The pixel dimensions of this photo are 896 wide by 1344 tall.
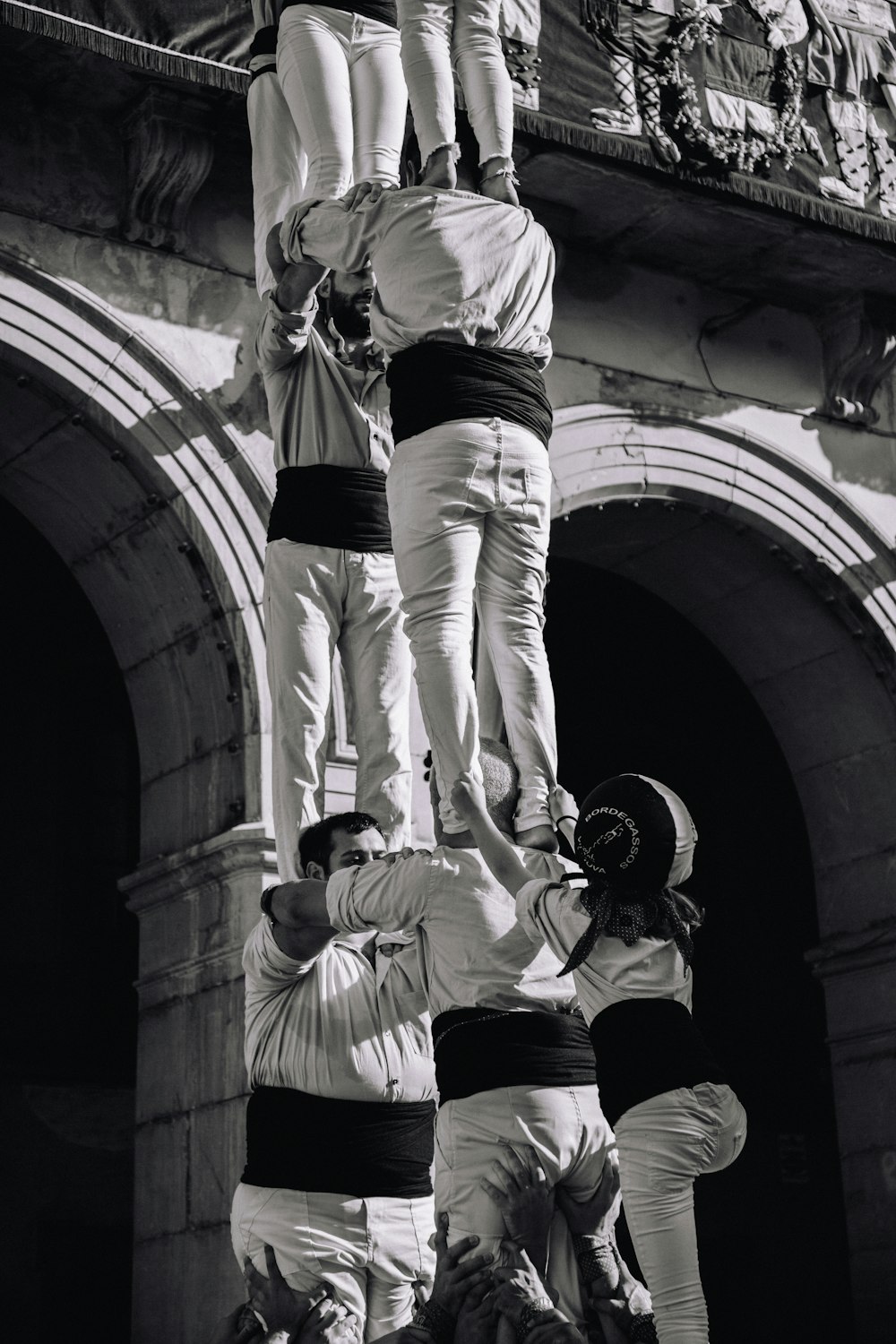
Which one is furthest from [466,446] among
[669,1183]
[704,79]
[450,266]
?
[704,79]

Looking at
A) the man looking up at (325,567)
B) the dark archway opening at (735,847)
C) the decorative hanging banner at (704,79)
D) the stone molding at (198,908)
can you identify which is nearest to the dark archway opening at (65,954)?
the stone molding at (198,908)

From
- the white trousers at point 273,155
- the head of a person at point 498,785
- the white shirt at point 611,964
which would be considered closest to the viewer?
the white shirt at point 611,964

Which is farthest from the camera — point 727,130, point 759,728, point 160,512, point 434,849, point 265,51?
point 759,728

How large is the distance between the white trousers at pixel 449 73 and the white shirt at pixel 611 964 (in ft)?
7.95

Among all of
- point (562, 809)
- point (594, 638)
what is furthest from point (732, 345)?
point (562, 809)

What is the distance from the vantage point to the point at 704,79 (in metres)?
9.62

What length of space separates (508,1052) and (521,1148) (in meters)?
0.22

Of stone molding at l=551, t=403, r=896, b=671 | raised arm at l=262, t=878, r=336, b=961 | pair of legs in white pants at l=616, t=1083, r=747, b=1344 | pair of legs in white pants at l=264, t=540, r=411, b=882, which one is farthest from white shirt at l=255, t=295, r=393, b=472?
stone molding at l=551, t=403, r=896, b=671

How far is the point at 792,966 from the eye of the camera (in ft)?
40.8

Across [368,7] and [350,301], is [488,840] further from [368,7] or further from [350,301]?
[368,7]

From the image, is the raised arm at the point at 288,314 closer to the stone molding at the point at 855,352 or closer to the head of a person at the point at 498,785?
the head of a person at the point at 498,785

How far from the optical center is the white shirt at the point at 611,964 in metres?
4.21

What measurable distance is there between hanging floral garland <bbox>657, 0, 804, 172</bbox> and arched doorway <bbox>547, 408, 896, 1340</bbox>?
135cm

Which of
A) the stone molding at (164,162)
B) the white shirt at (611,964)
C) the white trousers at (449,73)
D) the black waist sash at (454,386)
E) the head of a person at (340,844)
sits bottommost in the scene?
the white shirt at (611,964)
